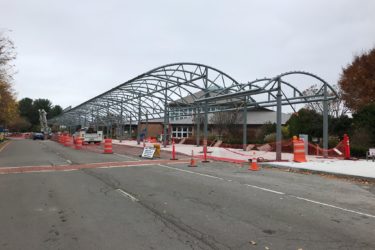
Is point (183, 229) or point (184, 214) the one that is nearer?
point (183, 229)

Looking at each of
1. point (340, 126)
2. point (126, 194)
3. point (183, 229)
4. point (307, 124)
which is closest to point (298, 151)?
point (307, 124)

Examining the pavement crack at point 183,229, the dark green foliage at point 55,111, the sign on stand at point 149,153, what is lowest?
the pavement crack at point 183,229

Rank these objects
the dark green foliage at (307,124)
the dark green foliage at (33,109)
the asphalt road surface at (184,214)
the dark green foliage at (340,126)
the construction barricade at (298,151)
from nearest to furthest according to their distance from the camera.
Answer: the asphalt road surface at (184,214)
the construction barricade at (298,151)
the dark green foliage at (307,124)
the dark green foliage at (340,126)
the dark green foliage at (33,109)

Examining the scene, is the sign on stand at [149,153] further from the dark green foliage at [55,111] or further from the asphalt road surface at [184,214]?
the dark green foliage at [55,111]

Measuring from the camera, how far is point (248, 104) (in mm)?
30828

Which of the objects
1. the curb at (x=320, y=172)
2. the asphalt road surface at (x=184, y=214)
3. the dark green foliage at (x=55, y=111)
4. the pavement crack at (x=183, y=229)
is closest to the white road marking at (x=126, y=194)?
the asphalt road surface at (x=184, y=214)

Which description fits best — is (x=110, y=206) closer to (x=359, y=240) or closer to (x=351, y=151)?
(x=359, y=240)

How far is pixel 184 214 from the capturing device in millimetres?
7621

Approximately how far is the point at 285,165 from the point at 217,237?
12.5 m

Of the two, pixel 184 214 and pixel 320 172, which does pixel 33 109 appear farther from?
pixel 184 214

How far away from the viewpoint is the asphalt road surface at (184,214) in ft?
19.2

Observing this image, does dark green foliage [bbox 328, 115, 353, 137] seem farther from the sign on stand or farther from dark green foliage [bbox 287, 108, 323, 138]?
Answer: the sign on stand

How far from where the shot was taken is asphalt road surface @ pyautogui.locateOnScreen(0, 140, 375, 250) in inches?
230

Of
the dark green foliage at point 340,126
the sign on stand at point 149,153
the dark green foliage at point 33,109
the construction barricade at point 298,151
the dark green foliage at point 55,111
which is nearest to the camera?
the construction barricade at point 298,151
